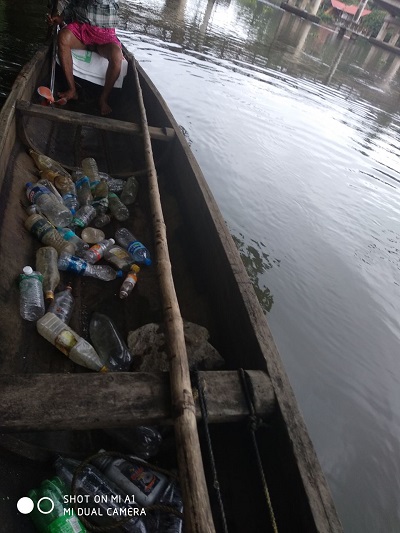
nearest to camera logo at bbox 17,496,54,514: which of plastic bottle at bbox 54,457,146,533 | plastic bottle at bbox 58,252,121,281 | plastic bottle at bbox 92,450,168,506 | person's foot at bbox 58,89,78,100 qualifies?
plastic bottle at bbox 54,457,146,533

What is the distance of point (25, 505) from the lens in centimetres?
147

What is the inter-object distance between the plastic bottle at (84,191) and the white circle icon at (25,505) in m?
2.52

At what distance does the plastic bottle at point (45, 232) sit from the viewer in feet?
8.86

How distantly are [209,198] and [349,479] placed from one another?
2422mm

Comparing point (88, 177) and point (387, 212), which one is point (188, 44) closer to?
point (387, 212)

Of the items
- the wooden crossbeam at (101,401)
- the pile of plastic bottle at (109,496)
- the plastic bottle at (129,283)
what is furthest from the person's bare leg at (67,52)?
the pile of plastic bottle at (109,496)

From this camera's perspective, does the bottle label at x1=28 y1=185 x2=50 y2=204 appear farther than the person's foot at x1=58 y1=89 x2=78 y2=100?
No

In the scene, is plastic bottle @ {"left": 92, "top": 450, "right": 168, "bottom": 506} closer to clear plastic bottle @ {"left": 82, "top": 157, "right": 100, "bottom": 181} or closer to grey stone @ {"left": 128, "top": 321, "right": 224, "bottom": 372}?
grey stone @ {"left": 128, "top": 321, "right": 224, "bottom": 372}

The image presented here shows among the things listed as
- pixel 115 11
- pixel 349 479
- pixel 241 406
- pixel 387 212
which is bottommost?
pixel 349 479

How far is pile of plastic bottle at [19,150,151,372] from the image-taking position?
221 cm

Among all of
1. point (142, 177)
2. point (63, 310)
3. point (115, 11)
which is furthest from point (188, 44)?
point (63, 310)

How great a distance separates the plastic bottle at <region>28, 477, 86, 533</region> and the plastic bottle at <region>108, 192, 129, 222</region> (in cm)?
237

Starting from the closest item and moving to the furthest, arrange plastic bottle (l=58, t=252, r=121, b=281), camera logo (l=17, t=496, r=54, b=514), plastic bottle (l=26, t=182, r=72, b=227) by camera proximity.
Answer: camera logo (l=17, t=496, r=54, b=514)
plastic bottle (l=58, t=252, r=121, b=281)
plastic bottle (l=26, t=182, r=72, b=227)

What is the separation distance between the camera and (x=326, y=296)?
14.1ft
